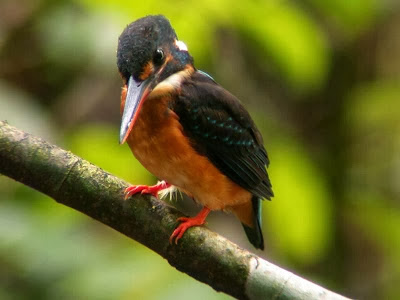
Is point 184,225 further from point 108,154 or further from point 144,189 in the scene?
point 108,154

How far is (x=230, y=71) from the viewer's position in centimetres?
459

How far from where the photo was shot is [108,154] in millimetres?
3295

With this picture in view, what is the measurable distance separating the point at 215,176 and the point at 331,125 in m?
2.92

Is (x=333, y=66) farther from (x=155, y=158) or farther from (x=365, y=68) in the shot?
(x=155, y=158)

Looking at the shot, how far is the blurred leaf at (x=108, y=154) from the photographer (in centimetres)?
328

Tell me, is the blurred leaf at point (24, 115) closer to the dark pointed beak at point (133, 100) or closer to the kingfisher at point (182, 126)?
the kingfisher at point (182, 126)

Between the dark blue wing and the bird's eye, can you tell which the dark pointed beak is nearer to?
the bird's eye

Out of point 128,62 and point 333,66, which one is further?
point 333,66

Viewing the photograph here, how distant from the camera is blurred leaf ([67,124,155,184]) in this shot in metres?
3.28

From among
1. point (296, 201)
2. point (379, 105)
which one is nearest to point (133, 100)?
point (296, 201)

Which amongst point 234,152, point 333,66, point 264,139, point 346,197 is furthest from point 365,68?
point 234,152

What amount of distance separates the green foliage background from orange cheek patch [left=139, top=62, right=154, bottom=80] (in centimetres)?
31

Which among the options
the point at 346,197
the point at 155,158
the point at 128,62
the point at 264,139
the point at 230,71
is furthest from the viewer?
the point at 346,197

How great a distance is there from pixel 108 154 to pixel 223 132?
1.54 feet
